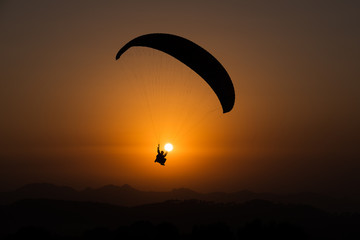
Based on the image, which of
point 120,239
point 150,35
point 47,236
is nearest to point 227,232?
point 120,239

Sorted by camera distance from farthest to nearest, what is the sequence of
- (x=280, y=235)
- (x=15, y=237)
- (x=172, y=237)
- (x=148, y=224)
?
(x=148, y=224) < (x=15, y=237) < (x=172, y=237) < (x=280, y=235)

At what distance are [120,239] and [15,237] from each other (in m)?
21.1

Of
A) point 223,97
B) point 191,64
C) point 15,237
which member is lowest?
point 15,237

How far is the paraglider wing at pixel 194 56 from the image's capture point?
29.6m

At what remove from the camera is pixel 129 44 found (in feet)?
97.5

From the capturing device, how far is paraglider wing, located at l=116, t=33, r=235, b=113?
1166 inches

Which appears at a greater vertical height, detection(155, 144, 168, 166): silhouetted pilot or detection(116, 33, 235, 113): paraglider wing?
detection(116, 33, 235, 113): paraglider wing

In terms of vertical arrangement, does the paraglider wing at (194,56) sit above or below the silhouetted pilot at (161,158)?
above

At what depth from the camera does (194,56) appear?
2992 cm

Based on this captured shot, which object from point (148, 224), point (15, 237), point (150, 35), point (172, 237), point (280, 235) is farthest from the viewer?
point (148, 224)

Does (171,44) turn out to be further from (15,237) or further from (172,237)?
(15,237)

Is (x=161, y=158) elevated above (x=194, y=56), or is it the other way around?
(x=194, y=56)

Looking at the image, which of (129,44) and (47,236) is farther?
(47,236)

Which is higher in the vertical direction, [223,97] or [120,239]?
[223,97]
